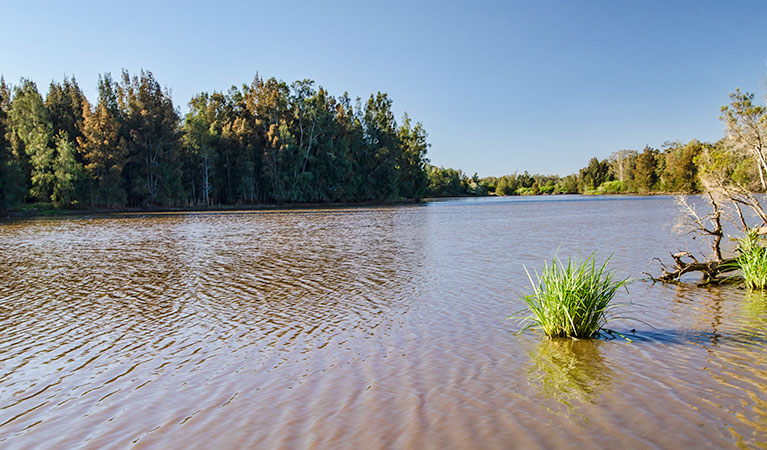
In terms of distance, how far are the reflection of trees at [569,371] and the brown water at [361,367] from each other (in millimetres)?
29

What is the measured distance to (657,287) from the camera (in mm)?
11328

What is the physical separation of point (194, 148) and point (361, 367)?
71.1 metres

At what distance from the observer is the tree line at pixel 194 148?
5775cm

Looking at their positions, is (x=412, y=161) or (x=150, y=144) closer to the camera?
(x=150, y=144)

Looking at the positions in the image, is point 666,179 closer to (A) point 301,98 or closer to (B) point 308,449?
(A) point 301,98

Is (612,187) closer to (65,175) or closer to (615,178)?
(615,178)

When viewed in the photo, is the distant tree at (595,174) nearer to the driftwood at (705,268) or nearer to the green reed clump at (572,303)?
the driftwood at (705,268)

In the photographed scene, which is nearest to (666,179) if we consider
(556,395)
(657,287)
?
(657,287)

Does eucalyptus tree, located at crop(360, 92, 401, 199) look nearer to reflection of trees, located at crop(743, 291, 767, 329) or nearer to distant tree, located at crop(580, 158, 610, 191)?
reflection of trees, located at crop(743, 291, 767, 329)

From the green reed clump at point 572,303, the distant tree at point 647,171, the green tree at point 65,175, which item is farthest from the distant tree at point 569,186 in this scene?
the green reed clump at point 572,303

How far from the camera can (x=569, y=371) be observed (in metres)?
6.15

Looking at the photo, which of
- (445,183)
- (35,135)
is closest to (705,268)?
(35,135)

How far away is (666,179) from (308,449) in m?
134

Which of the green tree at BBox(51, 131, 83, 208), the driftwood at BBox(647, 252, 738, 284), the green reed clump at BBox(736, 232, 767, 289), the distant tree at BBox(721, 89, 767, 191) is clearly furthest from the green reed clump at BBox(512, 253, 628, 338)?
the green tree at BBox(51, 131, 83, 208)
